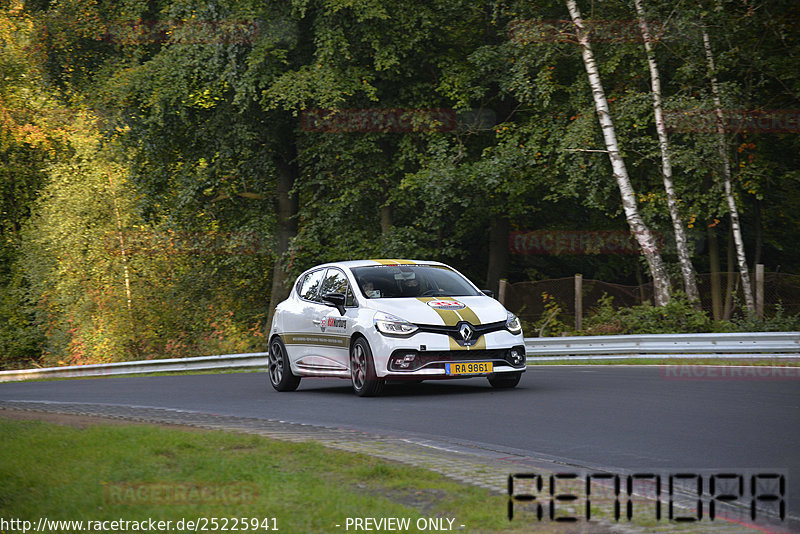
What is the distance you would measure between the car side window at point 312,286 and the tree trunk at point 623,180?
39.3 ft

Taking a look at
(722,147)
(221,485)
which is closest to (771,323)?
(722,147)

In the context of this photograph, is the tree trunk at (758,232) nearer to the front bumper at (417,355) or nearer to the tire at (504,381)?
the tire at (504,381)

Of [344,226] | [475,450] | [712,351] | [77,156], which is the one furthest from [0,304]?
[475,450]

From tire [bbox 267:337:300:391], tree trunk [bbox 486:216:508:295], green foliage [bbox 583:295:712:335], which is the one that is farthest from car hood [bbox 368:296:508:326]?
tree trunk [bbox 486:216:508:295]

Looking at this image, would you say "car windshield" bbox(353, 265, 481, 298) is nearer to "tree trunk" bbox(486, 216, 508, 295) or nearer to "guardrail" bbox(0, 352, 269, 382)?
"guardrail" bbox(0, 352, 269, 382)

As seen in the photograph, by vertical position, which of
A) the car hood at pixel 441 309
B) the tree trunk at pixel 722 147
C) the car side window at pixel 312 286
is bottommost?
the car hood at pixel 441 309

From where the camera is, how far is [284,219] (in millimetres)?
35625

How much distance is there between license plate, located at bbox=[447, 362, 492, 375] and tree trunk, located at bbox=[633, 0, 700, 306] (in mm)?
13464

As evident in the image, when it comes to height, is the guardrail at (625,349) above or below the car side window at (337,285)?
below

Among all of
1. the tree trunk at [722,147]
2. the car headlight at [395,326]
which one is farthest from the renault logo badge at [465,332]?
the tree trunk at [722,147]

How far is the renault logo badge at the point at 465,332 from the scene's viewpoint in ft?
44.9

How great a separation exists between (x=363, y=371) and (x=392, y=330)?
82 cm

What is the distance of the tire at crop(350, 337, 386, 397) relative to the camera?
45.5 feet

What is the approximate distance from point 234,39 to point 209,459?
23510mm
